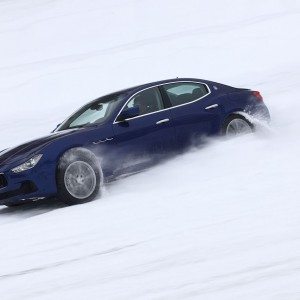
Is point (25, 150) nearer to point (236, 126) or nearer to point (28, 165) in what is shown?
point (28, 165)

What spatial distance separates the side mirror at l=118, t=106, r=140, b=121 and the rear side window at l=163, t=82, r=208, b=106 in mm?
965

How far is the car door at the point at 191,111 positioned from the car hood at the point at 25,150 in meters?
1.63

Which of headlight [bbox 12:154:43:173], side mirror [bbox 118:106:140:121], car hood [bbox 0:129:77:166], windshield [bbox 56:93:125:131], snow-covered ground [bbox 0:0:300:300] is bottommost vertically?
snow-covered ground [bbox 0:0:300:300]

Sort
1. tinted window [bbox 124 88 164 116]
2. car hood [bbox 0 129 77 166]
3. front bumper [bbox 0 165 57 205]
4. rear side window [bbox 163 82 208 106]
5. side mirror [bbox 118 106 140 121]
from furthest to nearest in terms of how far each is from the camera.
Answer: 1. rear side window [bbox 163 82 208 106]
2. tinted window [bbox 124 88 164 116]
3. side mirror [bbox 118 106 140 121]
4. car hood [bbox 0 129 77 166]
5. front bumper [bbox 0 165 57 205]

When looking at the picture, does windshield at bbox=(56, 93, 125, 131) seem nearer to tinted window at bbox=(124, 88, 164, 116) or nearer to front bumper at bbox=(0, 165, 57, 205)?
tinted window at bbox=(124, 88, 164, 116)

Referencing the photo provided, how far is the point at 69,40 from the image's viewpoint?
26797 millimetres

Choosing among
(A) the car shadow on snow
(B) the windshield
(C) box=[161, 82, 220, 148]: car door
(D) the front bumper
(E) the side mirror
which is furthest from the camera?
(C) box=[161, 82, 220, 148]: car door

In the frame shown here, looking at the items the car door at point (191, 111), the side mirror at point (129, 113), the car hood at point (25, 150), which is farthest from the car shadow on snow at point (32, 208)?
the car door at point (191, 111)

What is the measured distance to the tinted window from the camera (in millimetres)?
10102

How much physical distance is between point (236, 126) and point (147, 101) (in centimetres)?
158

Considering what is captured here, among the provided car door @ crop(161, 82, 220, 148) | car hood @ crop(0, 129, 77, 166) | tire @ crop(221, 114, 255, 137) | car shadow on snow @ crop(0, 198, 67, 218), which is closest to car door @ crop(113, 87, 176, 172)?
car door @ crop(161, 82, 220, 148)

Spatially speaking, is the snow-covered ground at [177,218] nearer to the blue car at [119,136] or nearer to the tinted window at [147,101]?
the blue car at [119,136]

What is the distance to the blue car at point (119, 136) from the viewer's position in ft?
28.7

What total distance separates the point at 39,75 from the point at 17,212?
1363 centimetres
